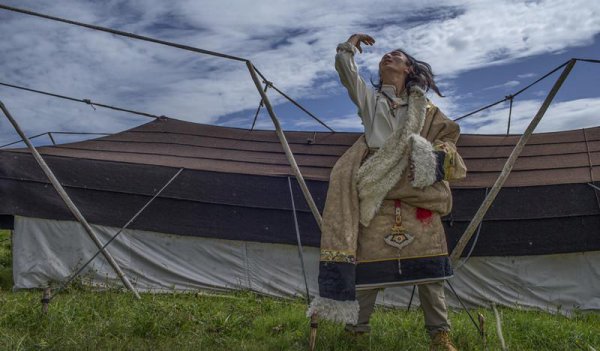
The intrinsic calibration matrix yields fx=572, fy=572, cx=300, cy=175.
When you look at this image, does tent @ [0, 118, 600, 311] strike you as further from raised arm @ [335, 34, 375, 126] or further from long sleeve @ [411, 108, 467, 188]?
long sleeve @ [411, 108, 467, 188]

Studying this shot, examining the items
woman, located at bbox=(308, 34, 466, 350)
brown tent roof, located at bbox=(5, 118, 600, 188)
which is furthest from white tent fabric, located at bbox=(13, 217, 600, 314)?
woman, located at bbox=(308, 34, 466, 350)

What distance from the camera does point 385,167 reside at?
2992mm

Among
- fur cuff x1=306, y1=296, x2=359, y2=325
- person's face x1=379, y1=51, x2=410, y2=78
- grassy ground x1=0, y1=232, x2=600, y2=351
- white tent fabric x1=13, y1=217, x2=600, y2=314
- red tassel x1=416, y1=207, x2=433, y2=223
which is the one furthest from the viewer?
white tent fabric x1=13, y1=217, x2=600, y2=314

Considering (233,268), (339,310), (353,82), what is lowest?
(233,268)

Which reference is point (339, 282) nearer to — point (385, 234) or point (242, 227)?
point (385, 234)

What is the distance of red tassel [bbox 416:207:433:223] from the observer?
9.82ft

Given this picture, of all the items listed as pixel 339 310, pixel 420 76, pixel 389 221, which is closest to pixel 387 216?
pixel 389 221

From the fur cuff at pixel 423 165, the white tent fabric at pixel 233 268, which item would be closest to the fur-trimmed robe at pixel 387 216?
the fur cuff at pixel 423 165

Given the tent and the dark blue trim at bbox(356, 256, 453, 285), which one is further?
the tent

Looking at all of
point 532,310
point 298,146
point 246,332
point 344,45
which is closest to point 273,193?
point 298,146

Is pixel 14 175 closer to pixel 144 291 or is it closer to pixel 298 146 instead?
pixel 144 291

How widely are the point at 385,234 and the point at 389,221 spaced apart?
0.23 ft

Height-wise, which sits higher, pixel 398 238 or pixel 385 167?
pixel 385 167

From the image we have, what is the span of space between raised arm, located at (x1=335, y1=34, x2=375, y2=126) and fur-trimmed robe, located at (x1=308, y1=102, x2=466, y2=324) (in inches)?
11.0
